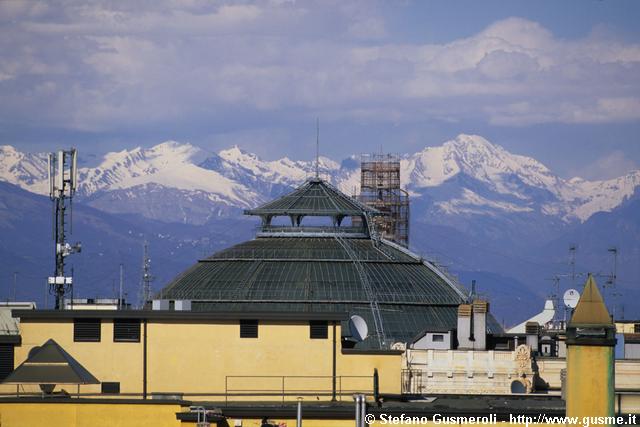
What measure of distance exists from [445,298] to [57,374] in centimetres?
7782

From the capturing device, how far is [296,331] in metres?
63.0

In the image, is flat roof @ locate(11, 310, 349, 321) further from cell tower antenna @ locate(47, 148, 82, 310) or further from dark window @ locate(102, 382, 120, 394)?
cell tower antenna @ locate(47, 148, 82, 310)

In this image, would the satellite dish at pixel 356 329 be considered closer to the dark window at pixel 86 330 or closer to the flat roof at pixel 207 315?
the flat roof at pixel 207 315

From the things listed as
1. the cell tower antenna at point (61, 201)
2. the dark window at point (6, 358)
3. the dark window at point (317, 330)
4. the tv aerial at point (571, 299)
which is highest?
the cell tower antenna at point (61, 201)

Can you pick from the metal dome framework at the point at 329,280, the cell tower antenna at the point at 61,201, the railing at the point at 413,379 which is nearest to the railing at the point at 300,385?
the cell tower antenna at the point at 61,201

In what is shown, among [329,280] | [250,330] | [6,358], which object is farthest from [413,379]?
[6,358]

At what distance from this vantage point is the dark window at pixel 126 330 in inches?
2494

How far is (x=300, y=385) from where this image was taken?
62.8 m

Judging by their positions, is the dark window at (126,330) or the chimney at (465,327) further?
the chimney at (465,327)

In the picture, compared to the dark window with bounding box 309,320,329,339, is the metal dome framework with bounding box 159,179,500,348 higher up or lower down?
higher up

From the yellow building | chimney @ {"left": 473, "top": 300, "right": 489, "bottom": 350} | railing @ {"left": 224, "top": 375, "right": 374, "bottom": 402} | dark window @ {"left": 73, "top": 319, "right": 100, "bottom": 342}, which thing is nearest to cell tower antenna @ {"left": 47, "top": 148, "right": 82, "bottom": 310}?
the yellow building

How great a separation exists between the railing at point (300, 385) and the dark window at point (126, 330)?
10.3ft

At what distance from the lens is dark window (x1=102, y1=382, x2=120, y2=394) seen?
6300cm

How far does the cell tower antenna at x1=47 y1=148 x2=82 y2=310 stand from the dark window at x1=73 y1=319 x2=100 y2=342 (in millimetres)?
34621
